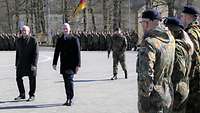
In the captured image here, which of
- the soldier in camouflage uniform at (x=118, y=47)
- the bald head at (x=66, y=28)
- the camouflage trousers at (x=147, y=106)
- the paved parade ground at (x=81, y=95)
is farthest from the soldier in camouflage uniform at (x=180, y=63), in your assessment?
the soldier in camouflage uniform at (x=118, y=47)

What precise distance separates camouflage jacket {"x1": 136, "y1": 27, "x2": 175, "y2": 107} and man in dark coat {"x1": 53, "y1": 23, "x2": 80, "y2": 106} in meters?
5.95

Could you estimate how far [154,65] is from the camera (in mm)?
6199

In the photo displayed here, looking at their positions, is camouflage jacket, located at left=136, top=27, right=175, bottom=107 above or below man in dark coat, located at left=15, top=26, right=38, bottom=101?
above

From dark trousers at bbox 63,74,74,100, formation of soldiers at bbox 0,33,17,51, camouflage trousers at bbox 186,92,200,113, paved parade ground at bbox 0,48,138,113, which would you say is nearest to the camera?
camouflage trousers at bbox 186,92,200,113

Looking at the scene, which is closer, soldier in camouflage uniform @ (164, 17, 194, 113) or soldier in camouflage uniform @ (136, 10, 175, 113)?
soldier in camouflage uniform @ (136, 10, 175, 113)

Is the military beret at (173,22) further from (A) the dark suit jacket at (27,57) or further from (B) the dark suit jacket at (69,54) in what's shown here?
(A) the dark suit jacket at (27,57)

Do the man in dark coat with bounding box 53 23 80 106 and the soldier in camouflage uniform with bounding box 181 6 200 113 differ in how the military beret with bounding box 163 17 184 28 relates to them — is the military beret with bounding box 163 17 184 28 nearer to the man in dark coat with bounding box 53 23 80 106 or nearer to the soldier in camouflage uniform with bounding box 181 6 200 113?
the soldier in camouflage uniform with bounding box 181 6 200 113

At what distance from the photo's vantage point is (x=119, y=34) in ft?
60.8

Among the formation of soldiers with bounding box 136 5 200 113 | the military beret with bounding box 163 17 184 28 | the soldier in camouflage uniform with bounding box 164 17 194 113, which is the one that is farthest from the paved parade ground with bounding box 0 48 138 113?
the military beret with bounding box 163 17 184 28

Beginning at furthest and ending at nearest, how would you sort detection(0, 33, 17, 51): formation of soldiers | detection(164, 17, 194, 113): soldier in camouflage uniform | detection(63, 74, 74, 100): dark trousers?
detection(0, 33, 17, 51): formation of soldiers
detection(63, 74, 74, 100): dark trousers
detection(164, 17, 194, 113): soldier in camouflage uniform

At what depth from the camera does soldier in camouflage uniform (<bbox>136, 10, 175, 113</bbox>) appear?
19.9ft

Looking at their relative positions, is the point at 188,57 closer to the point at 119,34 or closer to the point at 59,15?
the point at 119,34

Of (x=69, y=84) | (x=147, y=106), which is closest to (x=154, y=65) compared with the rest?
(x=147, y=106)

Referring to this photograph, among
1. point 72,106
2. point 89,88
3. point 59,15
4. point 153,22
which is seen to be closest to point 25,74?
point 72,106
